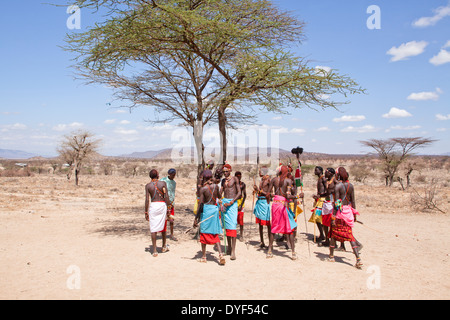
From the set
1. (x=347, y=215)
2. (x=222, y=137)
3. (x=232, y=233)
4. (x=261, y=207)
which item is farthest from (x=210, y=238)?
(x=222, y=137)

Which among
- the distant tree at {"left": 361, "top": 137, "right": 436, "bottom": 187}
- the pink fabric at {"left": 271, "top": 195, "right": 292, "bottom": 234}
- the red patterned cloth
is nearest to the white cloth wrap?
the pink fabric at {"left": 271, "top": 195, "right": 292, "bottom": 234}

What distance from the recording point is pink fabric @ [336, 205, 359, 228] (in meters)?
6.47

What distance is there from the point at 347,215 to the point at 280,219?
136 centimetres

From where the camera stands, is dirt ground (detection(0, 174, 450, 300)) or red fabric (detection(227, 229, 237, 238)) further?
red fabric (detection(227, 229, 237, 238))

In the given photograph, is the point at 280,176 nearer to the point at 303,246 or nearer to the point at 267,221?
the point at 267,221

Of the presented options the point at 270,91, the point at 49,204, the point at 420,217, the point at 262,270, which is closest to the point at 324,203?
the point at 262,270

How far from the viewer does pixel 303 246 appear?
27.2ft

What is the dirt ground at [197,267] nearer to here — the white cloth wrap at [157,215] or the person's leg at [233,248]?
the person's leg at [233,248]

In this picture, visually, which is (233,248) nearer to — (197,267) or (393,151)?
(197,267)

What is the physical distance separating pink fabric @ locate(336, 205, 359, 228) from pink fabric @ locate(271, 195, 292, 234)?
1.05m

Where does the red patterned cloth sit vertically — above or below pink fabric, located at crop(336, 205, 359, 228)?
below

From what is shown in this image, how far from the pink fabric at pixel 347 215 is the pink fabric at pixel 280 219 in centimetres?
105

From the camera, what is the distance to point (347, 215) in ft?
21.3

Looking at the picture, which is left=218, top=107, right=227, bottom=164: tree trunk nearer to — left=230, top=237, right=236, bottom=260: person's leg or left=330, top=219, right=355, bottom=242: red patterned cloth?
left=230, top=237, right=236, bottom=260: person's leg
